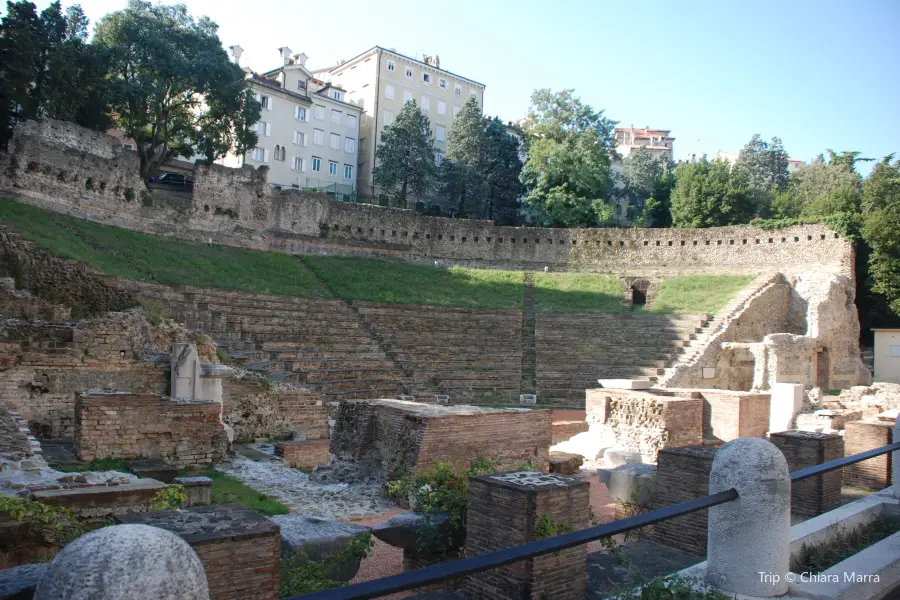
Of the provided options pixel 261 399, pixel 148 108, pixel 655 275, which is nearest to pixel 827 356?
pixel 655 275

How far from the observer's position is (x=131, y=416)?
26.3 ft

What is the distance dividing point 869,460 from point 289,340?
44.8 feet

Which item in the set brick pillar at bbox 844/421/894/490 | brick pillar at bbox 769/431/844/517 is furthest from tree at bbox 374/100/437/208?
brick pillar at bbox 769/431/844/517

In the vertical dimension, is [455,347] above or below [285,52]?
below

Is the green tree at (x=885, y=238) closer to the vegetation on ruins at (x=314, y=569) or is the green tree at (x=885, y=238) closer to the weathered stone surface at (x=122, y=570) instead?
the vegetation on ruins at (x=314, y=569)

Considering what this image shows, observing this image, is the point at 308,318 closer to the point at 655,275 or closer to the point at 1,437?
the point at 1,437

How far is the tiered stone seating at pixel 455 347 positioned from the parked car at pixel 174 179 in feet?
47.3

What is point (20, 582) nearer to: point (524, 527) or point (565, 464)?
point (524, 527)

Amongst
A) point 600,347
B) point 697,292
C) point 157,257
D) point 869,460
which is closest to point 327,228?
point 157,257

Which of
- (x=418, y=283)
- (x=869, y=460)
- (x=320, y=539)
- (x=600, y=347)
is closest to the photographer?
(x=320, y=539)

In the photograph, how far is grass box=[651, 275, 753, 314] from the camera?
2505 centimetres

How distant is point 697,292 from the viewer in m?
27.1

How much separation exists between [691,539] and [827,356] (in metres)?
22.5

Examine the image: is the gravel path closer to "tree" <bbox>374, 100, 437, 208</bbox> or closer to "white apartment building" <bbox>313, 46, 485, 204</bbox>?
"tree" <bbox>374, 100, 437, 208</bbox>
